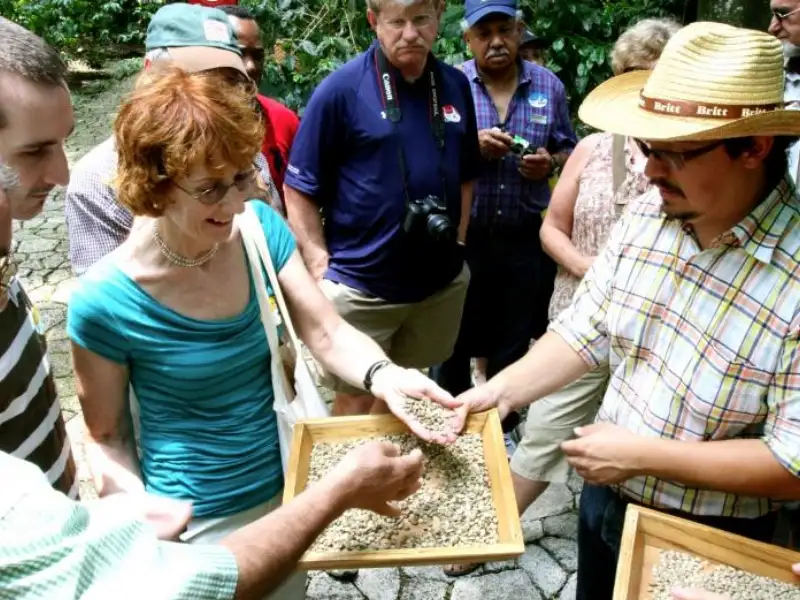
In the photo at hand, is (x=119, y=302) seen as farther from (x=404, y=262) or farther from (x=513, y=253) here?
(x=513, y=253)

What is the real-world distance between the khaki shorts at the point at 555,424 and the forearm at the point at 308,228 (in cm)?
123

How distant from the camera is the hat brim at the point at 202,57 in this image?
117 inches

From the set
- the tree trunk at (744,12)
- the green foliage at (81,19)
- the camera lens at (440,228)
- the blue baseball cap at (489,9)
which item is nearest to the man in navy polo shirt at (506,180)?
the blue baseball cap at (489,9)

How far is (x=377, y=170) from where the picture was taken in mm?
3484

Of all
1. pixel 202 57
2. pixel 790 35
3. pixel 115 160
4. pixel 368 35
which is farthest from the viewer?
pixel 368 35

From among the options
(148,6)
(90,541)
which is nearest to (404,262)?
(90,541)

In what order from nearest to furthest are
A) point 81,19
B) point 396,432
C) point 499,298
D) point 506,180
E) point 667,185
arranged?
point 667,185 → point 396,432 → point 506,180 → point 499,298 → point 81,19

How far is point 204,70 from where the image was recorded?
2957 millimetres

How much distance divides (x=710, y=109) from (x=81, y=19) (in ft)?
46.0

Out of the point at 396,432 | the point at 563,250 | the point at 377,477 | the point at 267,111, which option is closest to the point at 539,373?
the point at 396,432

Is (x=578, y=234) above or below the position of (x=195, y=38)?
below

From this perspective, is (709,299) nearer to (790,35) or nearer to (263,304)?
(263,304)

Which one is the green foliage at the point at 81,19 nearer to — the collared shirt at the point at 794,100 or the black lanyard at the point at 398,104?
the black lanyard at the point at 398,104

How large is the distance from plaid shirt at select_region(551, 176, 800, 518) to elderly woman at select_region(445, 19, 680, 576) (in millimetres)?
916
